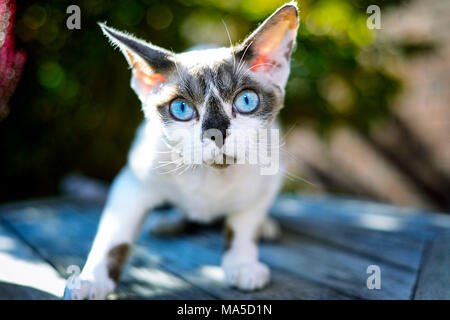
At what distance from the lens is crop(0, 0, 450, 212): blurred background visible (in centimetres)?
214

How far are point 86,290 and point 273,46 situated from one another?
36.0 inches

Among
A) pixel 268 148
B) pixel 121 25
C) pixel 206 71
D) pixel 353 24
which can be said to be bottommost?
pixel 268 148

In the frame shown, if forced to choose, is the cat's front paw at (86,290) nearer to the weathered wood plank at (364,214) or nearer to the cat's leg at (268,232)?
the cat's leg at (268,232)

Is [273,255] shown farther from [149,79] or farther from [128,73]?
[128,73]

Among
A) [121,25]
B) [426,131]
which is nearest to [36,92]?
[121,25]

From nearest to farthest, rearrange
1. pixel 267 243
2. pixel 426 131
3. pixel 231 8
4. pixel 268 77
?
1. pixel 268 77
2. pixel 267 243
3. pixel 231 8
4. pixel 426 131

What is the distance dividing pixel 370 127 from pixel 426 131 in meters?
1.21

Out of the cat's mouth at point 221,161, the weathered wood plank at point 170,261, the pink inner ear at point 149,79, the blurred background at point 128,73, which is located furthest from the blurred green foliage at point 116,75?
the cat's mouth at point 221,161

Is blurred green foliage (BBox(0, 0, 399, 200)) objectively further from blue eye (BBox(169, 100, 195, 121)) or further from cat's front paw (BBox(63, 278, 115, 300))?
cat's front paw (BBox(63, 278, 115, 300))

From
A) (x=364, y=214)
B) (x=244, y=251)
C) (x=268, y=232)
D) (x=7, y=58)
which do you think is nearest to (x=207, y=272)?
(x=244, y=251)

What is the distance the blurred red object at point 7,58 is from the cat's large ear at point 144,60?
261 mm

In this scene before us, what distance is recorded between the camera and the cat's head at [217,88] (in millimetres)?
1176

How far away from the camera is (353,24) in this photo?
230 centimetres
